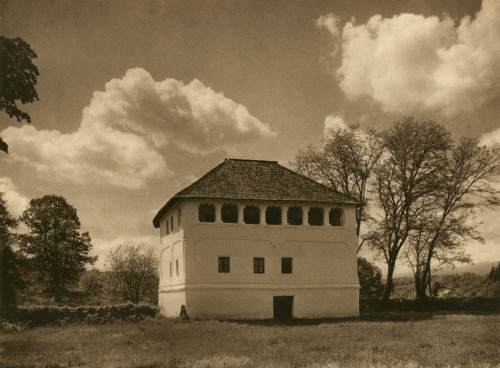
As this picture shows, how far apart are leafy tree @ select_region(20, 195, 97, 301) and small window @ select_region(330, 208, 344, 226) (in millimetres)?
25351

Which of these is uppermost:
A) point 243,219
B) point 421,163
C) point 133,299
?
point 421,163

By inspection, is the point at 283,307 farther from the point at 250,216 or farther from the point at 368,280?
the point at 368,280

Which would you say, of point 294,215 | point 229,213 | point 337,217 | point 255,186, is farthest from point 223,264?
point 337,217

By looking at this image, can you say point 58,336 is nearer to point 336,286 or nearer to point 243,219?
point 243,219

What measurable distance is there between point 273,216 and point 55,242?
24091 mm

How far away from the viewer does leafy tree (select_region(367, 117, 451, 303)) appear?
41.4 metres

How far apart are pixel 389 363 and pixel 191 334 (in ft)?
34.3

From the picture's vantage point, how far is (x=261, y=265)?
111 ft

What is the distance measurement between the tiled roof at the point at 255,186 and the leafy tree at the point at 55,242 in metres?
14.9

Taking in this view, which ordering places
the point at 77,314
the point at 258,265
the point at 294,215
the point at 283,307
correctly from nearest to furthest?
the point at 77,314 < the point at 258,265 < the point at 283,307 < the point at 294,215

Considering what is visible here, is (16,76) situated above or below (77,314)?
above

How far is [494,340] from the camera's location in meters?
20.7

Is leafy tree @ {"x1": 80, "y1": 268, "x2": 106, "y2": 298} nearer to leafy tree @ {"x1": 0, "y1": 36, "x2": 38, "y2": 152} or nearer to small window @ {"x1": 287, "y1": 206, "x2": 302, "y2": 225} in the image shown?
small window @ {"x1": 287, "y1": 206, "x2": 302, "y2": 225}

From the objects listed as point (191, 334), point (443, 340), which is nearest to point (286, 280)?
point (191, 334)
